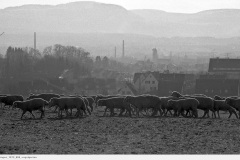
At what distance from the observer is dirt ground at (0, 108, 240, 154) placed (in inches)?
828

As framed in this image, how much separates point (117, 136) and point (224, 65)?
7669 centimetres

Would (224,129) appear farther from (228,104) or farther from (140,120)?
(228,104)

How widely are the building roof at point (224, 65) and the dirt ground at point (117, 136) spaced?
67197 mm

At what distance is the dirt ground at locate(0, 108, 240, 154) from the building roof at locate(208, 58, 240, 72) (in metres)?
67.2

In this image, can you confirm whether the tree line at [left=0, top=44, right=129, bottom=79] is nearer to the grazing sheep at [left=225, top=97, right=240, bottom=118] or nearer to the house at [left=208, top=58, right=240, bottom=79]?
the house at [left=208, top=58, right=240, bottom=79]

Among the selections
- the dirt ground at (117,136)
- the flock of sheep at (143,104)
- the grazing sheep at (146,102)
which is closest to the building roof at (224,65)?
the flock of sheep at (143,104)

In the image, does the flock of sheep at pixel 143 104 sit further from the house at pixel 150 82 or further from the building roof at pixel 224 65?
the building roof at pixel 224 65

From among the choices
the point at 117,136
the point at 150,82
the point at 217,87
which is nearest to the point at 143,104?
the point at 117,136

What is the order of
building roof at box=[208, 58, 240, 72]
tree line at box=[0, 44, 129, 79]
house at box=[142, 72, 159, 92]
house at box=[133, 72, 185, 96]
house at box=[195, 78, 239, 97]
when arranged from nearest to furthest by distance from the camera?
house at box=[195, 78, 239, 97], house at box=[133, 72, 185, 96], house at box=[142, 72, 159, 92], tree line at box=[0, 44, 129, 79], building roof at box=[208, 58, 240, 72]

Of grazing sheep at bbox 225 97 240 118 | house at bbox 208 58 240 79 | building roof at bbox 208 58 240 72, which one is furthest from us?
building roof at bbox 208 58 240 72

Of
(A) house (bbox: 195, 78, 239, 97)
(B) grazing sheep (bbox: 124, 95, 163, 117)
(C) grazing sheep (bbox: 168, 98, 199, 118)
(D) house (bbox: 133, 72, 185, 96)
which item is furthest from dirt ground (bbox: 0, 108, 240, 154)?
(D) house (bbox: 133, 72, 185, 96)

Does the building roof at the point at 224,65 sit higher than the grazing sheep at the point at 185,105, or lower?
lower

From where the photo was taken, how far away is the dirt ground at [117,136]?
2103cm

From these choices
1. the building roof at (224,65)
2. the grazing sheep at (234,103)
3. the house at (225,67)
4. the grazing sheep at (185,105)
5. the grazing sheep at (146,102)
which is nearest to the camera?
the grazing sheep at (185,105)
